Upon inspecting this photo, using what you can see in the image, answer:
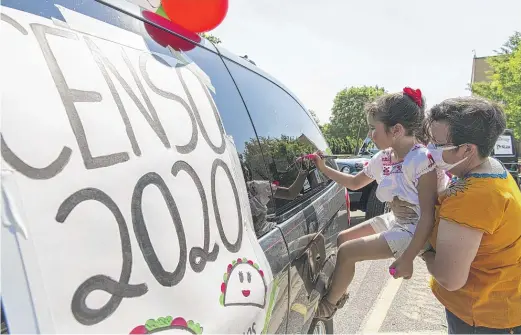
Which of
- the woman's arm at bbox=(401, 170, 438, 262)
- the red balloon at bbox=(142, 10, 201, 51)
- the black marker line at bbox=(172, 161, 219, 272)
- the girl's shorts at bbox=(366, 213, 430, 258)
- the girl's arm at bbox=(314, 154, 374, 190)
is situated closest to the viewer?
the black marker line at bbox=(172, 161, 219, 272)

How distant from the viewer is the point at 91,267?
2.80ft

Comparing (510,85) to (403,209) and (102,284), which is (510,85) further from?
(102,284)

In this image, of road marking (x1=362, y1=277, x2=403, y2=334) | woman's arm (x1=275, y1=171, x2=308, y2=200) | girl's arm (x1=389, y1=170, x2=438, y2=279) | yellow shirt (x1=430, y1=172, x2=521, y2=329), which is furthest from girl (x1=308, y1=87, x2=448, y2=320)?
road marking (x1=362, y1=277, x2=403, y2=334)

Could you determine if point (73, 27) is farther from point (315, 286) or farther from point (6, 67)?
point (315, 286)

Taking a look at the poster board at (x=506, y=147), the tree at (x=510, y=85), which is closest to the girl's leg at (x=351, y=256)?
the poster board at (x=506, y=147)

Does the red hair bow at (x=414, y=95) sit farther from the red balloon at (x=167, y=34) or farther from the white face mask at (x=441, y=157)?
the red balloon at (x=167, y=34)

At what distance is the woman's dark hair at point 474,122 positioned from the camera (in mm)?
1669

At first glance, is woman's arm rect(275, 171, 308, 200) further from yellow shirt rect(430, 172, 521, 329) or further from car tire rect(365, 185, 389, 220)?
car tire rect(365, 185, 389, 220)

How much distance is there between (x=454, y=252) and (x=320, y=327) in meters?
1.17

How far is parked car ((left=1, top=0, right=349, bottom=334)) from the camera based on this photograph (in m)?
0.79

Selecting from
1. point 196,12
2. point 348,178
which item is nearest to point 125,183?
point 196,12

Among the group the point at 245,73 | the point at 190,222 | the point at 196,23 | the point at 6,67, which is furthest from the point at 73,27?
the point at 245,73

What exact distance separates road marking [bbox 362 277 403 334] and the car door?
1086mm

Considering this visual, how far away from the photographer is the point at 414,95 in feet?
7.97
